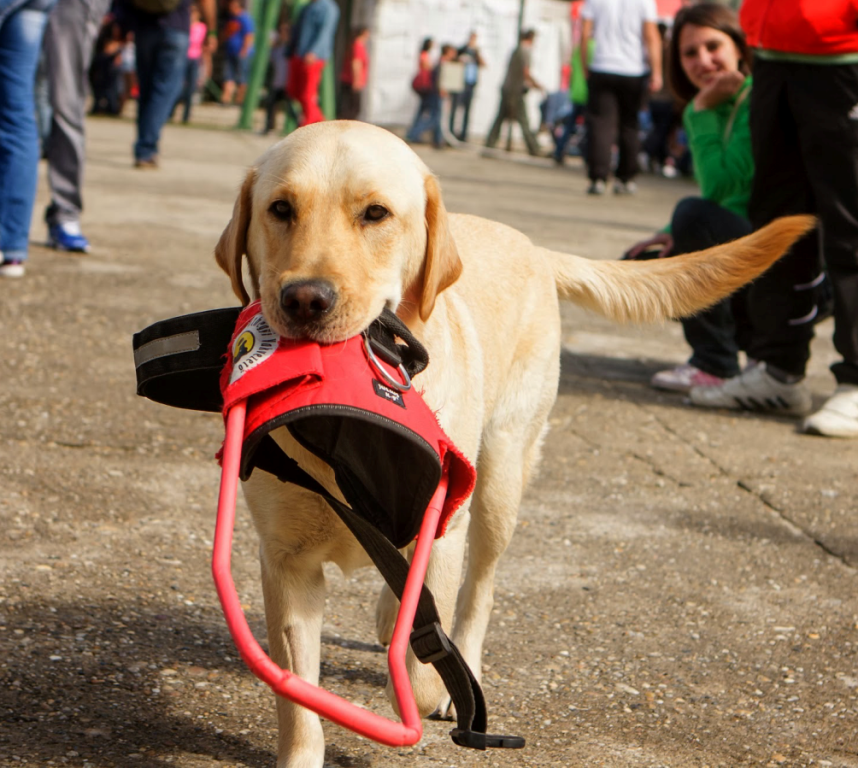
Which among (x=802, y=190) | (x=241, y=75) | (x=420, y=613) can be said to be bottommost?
(x=420, y=613)

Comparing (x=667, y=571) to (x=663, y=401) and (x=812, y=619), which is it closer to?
(x=812, y=619)

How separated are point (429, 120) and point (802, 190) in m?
16.7

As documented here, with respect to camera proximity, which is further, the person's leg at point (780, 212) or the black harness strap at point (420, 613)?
the person's leg at point (780, 212)

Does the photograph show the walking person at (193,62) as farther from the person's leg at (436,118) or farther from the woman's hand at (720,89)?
the woman's hand at (720,89)

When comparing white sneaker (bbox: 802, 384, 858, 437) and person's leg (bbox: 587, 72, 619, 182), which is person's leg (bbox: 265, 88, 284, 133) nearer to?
person's leg (bbox: 587, 72, 619, 182)

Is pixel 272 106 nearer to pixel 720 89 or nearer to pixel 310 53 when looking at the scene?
pixel 310 53

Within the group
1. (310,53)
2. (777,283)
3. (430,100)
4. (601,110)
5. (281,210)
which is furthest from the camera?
(430,100)

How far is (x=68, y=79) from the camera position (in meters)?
6.93

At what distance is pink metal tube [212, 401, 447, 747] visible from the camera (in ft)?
5.34

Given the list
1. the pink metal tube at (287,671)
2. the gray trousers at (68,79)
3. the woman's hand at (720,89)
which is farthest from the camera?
the gray trousers at (68,79)

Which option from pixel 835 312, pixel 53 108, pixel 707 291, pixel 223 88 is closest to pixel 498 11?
pixel 223 88

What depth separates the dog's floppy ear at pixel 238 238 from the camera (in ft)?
8.33

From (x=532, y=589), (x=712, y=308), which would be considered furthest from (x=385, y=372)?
(x=712, y=308)

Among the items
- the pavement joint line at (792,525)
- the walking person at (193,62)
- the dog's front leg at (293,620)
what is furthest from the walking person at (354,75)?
the dog's front leg at (293,620)
